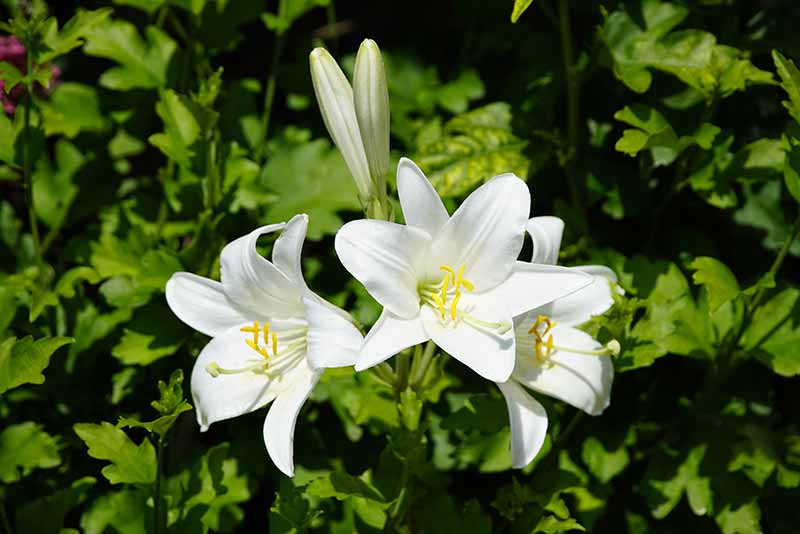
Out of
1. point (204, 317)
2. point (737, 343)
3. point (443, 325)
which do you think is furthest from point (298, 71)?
point (737, 343)

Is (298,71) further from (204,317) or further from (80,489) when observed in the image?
(80,489)

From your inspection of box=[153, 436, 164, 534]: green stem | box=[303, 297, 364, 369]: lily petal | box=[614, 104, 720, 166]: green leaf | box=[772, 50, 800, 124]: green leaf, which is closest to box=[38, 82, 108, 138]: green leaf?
box=[153, 436, 164, 534]: green stem

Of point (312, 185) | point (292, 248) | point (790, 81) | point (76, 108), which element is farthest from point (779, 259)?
point (76, 108)

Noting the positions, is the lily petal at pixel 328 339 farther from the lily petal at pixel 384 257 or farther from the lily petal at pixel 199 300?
the lily petal at pixel 199 300

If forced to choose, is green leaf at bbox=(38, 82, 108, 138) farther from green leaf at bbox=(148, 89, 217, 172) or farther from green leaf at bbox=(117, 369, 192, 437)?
green leaf at bbox=(117, 369, 192, 437)

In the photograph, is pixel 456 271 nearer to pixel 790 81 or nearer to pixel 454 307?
pixel 454 307

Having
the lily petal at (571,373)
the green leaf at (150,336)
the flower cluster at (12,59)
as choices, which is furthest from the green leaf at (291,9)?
the lily petal at (571,373)
